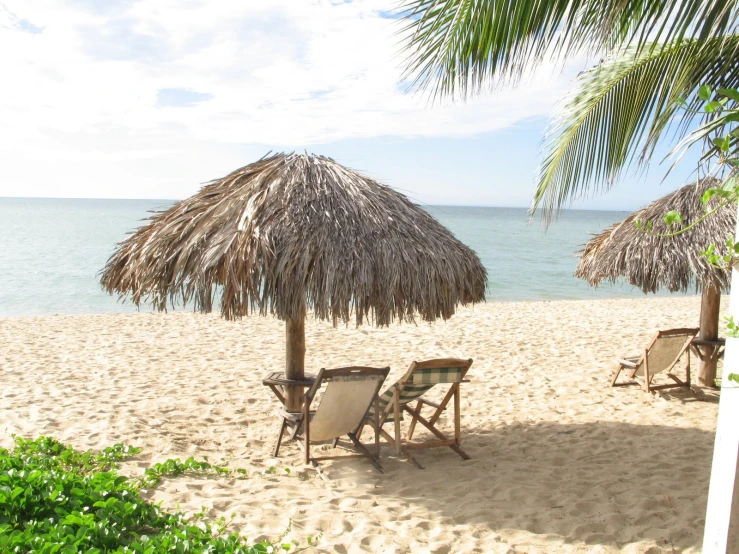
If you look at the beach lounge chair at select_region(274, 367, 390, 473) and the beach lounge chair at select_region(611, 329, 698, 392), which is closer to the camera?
the beach lounge chair at select_region(274, 367, 390, 473)

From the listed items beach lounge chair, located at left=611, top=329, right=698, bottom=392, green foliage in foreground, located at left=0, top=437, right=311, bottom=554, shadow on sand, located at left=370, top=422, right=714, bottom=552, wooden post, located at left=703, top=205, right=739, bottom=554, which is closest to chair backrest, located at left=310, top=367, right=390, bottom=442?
shadow on sand, located at left=370, top=422, right=714, bottom=552

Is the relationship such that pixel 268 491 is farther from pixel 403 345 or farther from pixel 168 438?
pixel 403 345

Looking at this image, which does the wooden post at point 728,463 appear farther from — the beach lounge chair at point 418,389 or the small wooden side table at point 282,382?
the small wooden side table at point 282,382

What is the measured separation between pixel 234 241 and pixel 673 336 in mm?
4462

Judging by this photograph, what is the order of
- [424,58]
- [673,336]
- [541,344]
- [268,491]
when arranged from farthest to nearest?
[541,344]
[673,336]
[268,491]
[424,58]

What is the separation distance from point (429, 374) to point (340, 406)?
25.3 inches

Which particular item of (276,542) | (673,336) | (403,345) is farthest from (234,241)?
(403,345)

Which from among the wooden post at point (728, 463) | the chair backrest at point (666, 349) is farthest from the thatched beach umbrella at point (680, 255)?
the wooden post at point (728, 463)

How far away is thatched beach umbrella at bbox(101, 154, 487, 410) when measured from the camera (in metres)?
4.05

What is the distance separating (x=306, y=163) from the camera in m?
4.69

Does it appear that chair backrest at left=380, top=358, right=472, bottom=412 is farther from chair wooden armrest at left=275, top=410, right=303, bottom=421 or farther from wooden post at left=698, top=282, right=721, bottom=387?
wooden post at left=698, top=282, right=721, bottom=387

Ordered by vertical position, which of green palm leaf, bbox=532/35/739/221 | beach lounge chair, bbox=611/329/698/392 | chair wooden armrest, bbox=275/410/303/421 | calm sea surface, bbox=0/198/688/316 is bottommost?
calm sea surface, bbox=0/198/688/316

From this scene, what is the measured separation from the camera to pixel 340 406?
4.16 meters

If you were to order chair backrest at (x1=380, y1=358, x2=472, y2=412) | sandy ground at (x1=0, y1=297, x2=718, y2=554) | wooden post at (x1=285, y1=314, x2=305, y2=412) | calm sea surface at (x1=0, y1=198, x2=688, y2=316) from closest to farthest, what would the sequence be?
sandy ground at (x1=0, y1=297, x2=718, y2=554) → chair backrest at (x1=380, y1=358, x2=472, y2=412) → wooden post at (x1=285, y1=314, x2=305, y2=412) → calm sea surface at (x1=0, y1=198, x2=688, y2=316)
